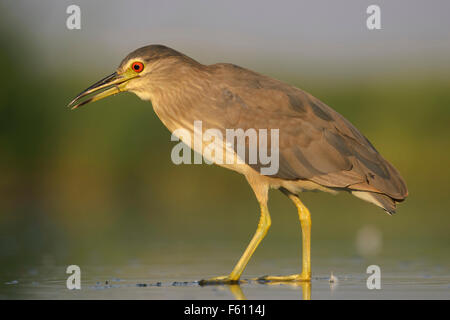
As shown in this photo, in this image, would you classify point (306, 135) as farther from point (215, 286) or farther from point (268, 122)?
point (215, 286)

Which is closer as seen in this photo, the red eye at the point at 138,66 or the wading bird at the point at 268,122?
the wading bird at the point at 268,122

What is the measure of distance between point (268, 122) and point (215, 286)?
1.50 meters

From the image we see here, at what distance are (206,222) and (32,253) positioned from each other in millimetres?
3185

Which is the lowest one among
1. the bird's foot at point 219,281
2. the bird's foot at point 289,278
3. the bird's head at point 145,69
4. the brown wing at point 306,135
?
the bird's foot at point 289,278

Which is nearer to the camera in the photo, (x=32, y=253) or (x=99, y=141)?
(x=32, y=253)

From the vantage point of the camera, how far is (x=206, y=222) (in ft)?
42.1

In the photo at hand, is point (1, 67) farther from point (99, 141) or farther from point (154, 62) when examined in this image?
point (154, 62)

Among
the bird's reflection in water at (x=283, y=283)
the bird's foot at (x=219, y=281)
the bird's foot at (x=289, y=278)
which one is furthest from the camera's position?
the bird's foot at (x=289, y=278)

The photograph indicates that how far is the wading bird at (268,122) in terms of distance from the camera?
7762 mm

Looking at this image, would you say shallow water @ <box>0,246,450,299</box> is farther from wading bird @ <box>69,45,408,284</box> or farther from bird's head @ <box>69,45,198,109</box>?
bird's head @ <box>69,45,198,109</box>

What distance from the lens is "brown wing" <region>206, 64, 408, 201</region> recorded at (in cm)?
775

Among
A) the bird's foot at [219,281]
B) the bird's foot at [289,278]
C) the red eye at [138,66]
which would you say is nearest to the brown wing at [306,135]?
the red eye at [138,66]

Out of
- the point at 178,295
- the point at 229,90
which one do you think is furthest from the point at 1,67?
the point at 178,295

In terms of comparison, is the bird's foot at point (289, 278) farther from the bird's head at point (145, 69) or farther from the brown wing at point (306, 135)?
the bird's head at point (145, 69)
